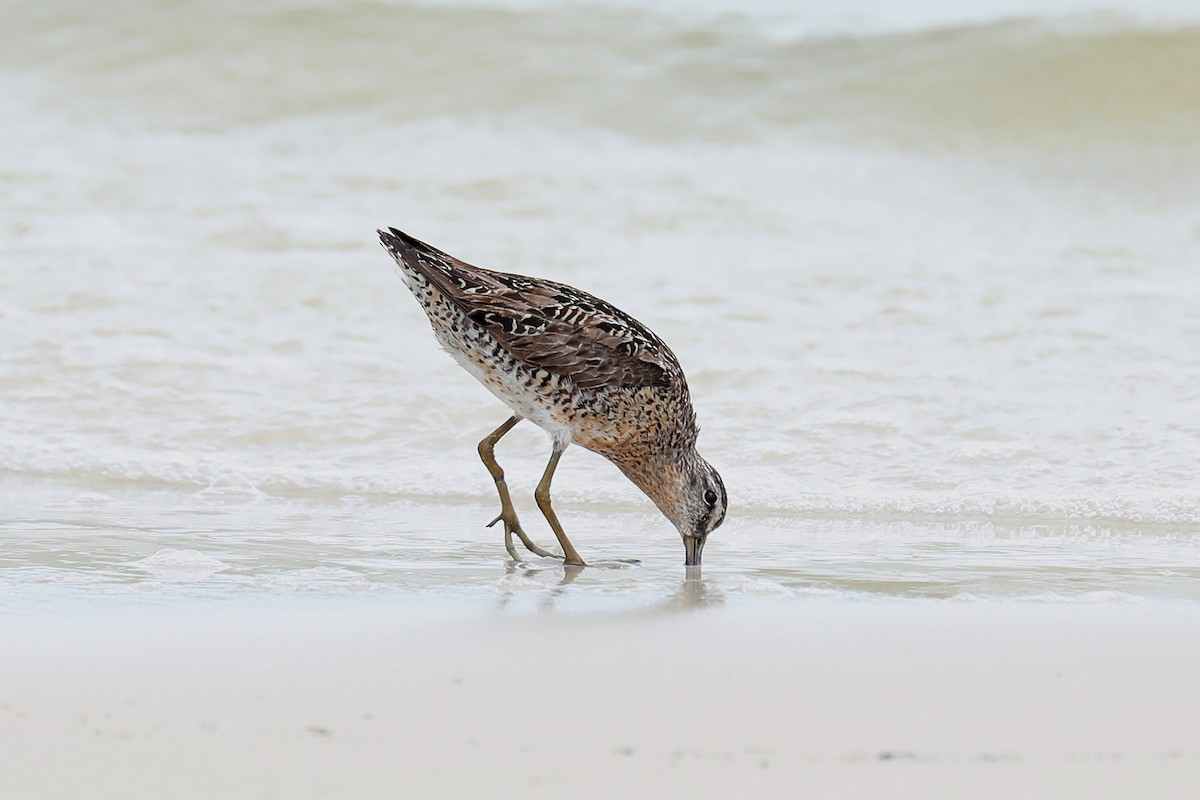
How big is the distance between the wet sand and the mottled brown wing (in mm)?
1295

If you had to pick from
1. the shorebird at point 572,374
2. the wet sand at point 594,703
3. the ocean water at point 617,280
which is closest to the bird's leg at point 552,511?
the shorebird at point 572,374

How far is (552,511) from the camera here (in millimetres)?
5320

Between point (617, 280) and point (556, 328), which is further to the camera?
point (617, 280)

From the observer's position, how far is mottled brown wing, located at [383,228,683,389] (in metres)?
5.16

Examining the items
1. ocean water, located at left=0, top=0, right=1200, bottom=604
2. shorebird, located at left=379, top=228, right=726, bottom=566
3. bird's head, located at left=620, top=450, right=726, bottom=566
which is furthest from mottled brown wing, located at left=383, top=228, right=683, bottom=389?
ocean water, located at left=0, top=0, right=1200, bottom=604

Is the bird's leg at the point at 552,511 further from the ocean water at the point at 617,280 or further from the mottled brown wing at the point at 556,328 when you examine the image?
the mottled brown wing at the point at 556,328

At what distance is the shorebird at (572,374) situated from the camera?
5164 mm

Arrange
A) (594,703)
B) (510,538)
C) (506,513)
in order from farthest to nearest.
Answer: (506,513) → (510,538) → (594,703)

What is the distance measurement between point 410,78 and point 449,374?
19.6 ft

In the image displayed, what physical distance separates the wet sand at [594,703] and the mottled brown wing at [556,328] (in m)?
1.30

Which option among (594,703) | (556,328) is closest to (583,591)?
(556,328)

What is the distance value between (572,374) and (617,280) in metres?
3.72

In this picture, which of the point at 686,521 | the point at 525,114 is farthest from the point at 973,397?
the point at 525,114

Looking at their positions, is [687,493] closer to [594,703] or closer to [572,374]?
[572,374]
